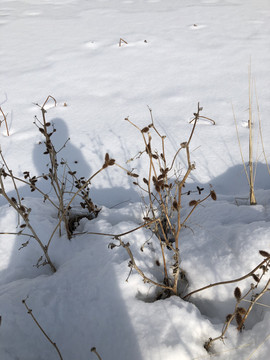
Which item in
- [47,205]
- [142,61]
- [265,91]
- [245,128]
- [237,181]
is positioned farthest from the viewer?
[142,61]

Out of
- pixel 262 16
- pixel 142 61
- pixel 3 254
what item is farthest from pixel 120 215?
pixel 262 16

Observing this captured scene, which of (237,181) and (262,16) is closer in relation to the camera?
(237,181)

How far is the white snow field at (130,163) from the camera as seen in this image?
1191mm

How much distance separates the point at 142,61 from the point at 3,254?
338 cm

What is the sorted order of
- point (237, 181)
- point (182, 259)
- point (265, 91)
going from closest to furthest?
point (182, 259) → point (237, 181) → point (265, 91)

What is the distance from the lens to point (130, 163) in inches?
98.6

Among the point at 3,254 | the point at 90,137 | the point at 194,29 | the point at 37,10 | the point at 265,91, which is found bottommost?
the point at 3,254

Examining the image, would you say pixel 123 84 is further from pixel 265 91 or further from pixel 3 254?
pixel 3 254

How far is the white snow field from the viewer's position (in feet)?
3.91

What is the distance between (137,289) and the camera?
133 centimetres

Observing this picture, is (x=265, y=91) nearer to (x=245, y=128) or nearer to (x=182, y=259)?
(x=245, y=128)

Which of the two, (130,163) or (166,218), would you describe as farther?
(130,163)

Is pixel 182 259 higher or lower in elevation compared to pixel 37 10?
lower

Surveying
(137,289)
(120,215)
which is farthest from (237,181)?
(137,289)
